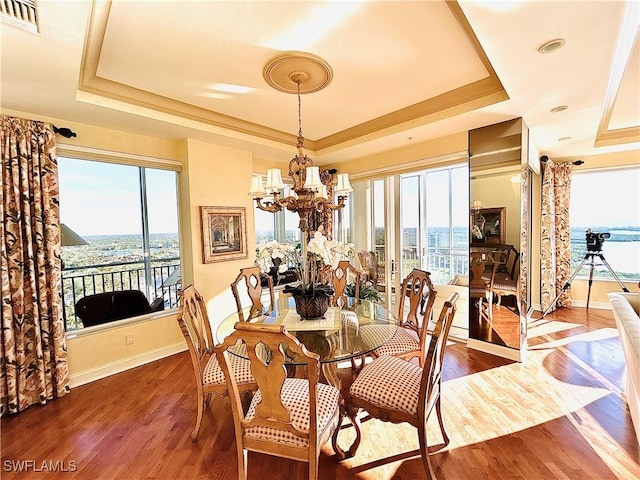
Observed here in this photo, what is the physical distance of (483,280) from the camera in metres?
3.31

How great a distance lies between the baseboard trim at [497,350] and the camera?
3.04 meters

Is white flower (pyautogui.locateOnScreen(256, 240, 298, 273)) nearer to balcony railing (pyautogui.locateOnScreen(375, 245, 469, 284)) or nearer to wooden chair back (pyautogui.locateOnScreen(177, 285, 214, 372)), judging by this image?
wooden chair back (pyautogui.locateOnScreen(177, 285, 214, 372))

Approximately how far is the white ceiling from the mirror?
0.31 meters

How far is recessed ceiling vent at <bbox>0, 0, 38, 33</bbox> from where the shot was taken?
4.65 ft

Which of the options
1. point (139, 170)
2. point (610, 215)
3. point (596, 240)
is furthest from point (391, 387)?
point (610, 215)

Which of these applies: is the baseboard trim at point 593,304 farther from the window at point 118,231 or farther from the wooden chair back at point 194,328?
the window at point 118,231

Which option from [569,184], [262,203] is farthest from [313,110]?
[569,184]

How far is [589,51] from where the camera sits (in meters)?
1.83

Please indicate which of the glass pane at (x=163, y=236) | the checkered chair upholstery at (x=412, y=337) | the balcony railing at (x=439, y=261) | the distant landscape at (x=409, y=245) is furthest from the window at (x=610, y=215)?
the glass pane at (x=163, y=236)

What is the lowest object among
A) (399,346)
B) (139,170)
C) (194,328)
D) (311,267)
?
(399,346)

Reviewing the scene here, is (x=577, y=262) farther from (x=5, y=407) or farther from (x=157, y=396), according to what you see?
(x=5, y=407)

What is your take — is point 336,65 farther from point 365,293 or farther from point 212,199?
point 365,293

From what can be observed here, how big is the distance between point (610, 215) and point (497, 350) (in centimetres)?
359

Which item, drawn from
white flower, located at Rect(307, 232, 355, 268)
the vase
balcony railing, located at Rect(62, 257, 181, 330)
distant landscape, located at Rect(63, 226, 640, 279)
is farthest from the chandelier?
balcony railing, located at Rect(62, 257, 181, 330)
